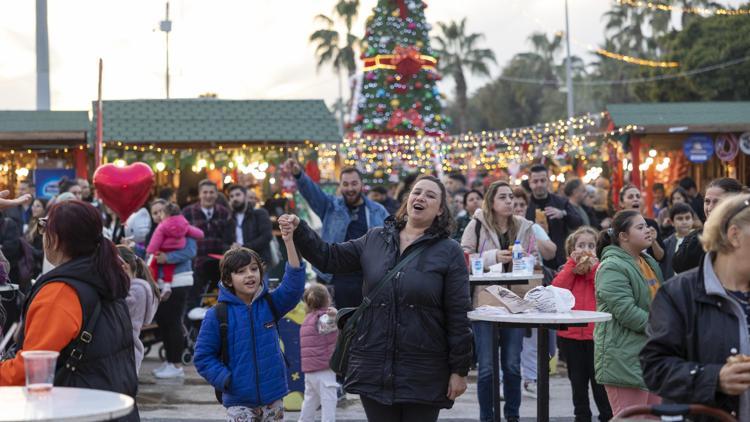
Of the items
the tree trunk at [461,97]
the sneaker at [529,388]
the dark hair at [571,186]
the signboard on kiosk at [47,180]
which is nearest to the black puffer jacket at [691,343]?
the sneaker at [529,388]

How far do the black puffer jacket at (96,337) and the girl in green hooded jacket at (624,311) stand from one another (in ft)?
10.5

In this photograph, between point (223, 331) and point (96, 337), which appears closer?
point (96, 337)

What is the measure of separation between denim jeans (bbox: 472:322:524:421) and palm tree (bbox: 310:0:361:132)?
2142 inches

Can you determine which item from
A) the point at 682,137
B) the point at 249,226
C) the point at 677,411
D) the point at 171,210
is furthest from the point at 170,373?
the point at 682,137

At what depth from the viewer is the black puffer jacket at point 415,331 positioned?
5895mm

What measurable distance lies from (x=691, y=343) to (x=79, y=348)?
248 cm

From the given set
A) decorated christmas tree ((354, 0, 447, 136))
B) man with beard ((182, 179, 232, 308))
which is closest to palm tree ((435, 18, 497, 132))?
decorated christmas tree ((354, 0, 447, 136))

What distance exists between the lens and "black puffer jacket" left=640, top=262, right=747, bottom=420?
13.5ft

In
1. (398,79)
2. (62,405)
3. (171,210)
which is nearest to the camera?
(62,405)

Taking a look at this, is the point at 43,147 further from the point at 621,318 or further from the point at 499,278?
the point at 621,318

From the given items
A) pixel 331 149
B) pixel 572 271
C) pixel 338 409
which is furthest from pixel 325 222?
pixel 331 149

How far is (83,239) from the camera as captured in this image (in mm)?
4965

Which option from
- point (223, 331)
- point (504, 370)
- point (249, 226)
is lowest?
point (504, 370)

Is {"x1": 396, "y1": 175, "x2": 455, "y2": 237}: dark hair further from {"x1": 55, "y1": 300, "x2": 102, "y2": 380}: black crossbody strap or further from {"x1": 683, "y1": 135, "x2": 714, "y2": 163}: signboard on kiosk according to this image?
{"x1": 683, "y1": 135, "x2": 714, "y2": 163}: signboard on kiosk
